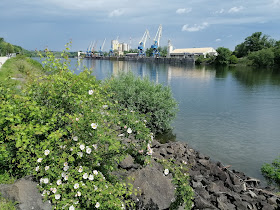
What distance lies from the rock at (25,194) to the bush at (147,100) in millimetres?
9199

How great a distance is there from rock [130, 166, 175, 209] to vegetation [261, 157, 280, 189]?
6.97m

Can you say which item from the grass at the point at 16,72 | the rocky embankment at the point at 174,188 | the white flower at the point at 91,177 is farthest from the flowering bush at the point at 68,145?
the grass at the point at 16,72

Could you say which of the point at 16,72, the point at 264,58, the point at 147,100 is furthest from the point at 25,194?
the point at 264,58

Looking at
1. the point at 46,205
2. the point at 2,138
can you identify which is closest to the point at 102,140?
the point at 46,205

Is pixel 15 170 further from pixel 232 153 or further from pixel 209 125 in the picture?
pixel 209 125

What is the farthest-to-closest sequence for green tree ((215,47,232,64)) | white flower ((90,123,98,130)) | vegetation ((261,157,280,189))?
Answer: green tree ((215,47,232,64)), vegetation ((261,157,280,189)), white flower ((90,123,98,130))

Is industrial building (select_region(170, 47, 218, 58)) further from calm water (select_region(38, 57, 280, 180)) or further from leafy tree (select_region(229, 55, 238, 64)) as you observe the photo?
calm water (select_region(38, 57, 280, 180))

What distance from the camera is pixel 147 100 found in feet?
47.4

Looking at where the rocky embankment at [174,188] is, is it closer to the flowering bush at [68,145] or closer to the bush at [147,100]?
the flowering bush at [68,145]

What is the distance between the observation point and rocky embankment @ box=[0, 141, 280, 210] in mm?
4855

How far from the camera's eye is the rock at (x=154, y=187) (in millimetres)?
6092

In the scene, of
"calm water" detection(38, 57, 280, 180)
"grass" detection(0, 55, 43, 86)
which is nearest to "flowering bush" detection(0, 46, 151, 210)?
"grass" detection(0, 55, 43, 86)

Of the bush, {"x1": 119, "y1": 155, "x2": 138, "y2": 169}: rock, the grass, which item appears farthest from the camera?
the bush

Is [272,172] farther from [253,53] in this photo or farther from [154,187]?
[253,53]
